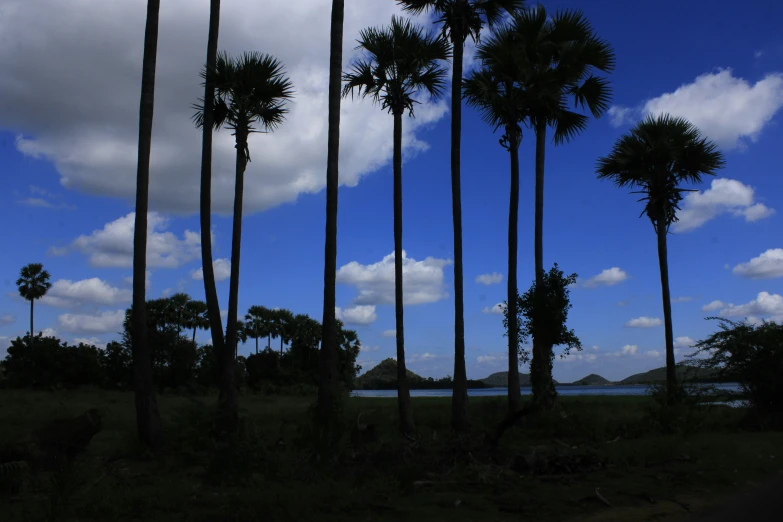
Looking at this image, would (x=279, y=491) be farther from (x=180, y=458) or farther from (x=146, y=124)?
(x=146, y=124)

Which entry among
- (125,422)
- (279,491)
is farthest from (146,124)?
(279,491)

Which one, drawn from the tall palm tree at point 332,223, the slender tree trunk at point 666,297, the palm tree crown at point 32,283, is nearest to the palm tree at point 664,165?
the slender tree trunk at point 666,297

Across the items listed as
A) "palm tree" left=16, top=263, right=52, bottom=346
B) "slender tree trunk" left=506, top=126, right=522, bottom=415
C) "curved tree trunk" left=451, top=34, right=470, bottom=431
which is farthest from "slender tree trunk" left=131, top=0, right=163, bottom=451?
"palm tree" left=16, top=263, right=52, bottom=346

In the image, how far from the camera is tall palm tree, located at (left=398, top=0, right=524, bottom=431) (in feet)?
63.9

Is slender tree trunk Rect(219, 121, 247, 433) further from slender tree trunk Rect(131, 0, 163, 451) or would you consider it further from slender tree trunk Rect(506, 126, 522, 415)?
slender tree trunk Rect(506, 126, 522, 415)

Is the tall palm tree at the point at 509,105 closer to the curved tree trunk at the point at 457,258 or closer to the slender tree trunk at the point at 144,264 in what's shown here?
the curved tree trunk at the point at 457,258

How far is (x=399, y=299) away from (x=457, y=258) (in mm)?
2240

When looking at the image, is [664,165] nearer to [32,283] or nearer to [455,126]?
[455,126]

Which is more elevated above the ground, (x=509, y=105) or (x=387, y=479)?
(x=509, y=105)

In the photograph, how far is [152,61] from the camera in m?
15.9

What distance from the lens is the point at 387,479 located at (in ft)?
33.8

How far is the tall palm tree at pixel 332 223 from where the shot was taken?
15.7 m

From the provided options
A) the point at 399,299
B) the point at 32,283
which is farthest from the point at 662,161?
the point at 32,283

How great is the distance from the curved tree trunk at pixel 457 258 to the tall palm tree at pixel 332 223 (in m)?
4.35
